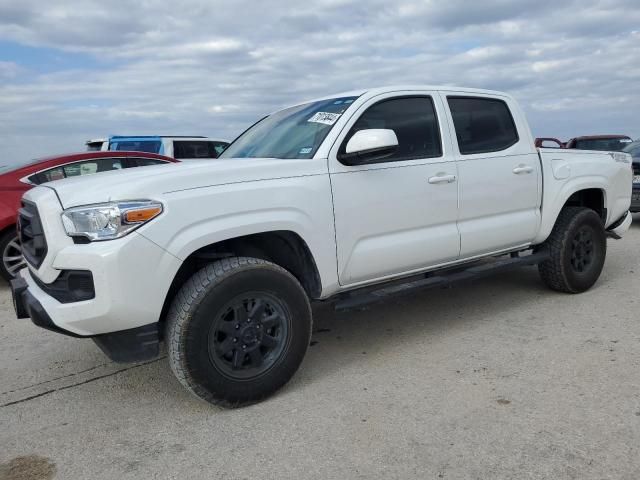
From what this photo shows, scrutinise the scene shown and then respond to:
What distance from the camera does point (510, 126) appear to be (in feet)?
16.2

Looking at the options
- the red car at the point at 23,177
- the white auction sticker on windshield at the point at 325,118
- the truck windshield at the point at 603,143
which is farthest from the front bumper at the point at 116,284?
the truck windshield at the point at 603,143

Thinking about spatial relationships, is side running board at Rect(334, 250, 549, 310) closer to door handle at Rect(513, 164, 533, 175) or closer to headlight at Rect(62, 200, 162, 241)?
door handle at Rect(513, 164, 533, 175)

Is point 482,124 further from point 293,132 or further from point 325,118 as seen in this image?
point 293,132

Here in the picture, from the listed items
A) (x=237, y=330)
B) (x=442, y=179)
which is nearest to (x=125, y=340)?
(x=237, y=330)

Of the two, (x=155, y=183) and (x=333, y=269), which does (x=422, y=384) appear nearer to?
(x=333, y=269)

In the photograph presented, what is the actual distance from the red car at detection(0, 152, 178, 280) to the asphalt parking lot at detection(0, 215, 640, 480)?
6.58 ft

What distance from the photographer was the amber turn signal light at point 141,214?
9.51 ft

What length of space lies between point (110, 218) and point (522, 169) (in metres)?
3.35

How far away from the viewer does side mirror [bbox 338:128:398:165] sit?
3492 millimetres

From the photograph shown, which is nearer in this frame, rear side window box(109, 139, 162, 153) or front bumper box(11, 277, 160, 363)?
front bumper box(11, 277, 160, 363)

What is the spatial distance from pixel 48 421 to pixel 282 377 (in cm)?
138

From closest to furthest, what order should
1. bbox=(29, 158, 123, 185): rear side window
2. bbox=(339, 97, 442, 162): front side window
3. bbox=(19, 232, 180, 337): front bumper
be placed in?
bbox=(19, 232, 180, 337): front bumper, bbox=(339, 97, 442, 162): front side window, bbox=(29, 158, 123, 185): rear side window

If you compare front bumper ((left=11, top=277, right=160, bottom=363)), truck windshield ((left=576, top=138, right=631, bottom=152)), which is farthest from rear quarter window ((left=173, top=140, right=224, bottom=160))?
front bumper ((left=11, top=277, right=160, bottom=363))

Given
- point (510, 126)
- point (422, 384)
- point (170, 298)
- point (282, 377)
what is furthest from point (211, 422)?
point (510, 126)
